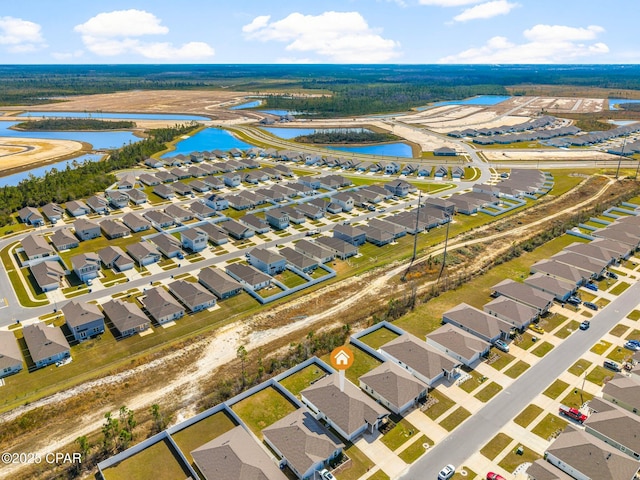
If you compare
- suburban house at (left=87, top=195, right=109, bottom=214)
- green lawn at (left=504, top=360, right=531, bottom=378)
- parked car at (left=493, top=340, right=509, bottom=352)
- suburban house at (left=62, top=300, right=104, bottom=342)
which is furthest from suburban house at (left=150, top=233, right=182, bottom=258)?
green lawn at (left=504, top=360, right=531, bottom=378)

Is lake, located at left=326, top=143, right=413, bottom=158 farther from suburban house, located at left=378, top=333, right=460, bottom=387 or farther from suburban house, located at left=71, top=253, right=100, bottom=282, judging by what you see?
suburban house, located at left=378, top=333, right=460, bottom=387

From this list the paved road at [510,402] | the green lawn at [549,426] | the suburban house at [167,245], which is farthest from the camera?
the suburban house at [167,245]

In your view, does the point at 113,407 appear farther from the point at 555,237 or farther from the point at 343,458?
the point at 555,237

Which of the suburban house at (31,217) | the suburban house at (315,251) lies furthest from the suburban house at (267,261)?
the suburban house at (31,217)

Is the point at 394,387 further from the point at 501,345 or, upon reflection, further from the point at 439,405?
the point at 501,345

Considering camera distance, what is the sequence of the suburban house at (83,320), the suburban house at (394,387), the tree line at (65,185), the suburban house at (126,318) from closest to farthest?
the suburban house at (394,387) → the suburban house at (83,320) → the suburban house at (126,318) → the tree line at (65,185)

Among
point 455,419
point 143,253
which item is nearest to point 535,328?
point 455,419

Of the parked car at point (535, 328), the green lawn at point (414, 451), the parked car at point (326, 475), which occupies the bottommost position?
the green lawn at point (414, 451)

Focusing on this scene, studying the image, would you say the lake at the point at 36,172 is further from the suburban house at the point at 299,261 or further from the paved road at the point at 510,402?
the paved road at the point at 510,402
